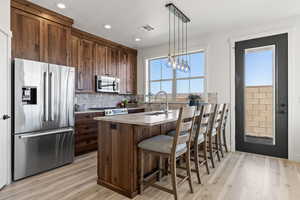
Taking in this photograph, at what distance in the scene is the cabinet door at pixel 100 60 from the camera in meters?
4.24

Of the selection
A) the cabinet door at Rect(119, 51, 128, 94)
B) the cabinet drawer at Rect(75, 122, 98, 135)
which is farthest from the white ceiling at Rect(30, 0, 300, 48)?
the cabinet drawer at Rect(75, 122, 98, 135)

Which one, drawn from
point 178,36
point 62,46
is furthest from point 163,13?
point 62,46

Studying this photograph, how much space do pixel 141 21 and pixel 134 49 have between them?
203 cm

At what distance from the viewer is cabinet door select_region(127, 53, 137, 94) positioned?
5287mm

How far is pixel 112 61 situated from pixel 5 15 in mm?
2570

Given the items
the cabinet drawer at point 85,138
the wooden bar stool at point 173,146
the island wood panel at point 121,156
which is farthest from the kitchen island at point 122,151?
the cabinet drawer at point 85,138

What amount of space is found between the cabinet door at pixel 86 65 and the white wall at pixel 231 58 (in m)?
2.02

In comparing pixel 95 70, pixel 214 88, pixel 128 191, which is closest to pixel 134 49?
pixel 95 70

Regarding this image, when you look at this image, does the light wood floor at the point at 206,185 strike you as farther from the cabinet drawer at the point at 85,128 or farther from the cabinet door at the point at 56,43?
the cabinet door at the point at 56,43

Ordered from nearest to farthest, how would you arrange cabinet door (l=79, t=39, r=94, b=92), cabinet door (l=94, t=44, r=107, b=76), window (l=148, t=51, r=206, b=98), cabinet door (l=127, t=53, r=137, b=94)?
cabinet door (l=79, t=39, r=94, b=92) → cabinet door (l=94, t=44, r=107, b=76) → window (l=148, t=51, r=206, b=98) → cabinet door (l=127, t=53, r=137, b=94)

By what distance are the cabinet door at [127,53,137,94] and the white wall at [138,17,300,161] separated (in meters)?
0.99

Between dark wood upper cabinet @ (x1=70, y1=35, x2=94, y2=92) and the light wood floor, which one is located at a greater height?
dark wood upper cabinet @ (x1=70, y1=35, x2=94, y2=92)

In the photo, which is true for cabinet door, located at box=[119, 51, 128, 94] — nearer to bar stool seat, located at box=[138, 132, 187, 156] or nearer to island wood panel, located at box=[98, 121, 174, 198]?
island wood panel, located at box=[98, 121, 174, 198]

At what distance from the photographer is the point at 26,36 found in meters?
2.66
